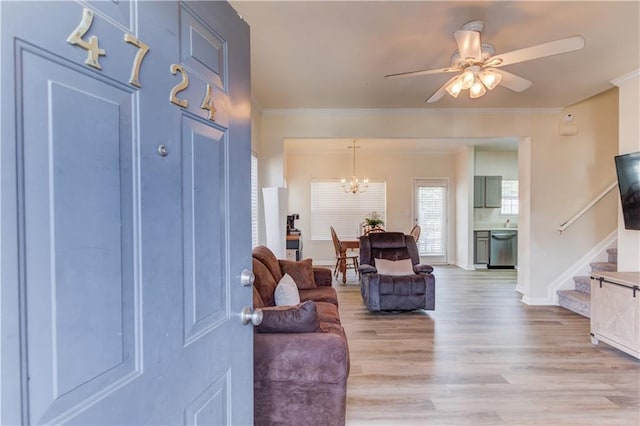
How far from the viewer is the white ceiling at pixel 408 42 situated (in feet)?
7.36

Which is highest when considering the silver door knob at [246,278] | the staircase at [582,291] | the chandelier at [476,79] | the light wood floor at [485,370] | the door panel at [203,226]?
the chandelier at [476,79]

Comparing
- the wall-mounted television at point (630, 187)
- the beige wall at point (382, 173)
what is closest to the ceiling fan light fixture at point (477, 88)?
the wall-mounted television at point (630, 187)

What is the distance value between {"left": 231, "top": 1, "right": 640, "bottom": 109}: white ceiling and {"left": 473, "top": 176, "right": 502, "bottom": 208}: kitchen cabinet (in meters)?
3.54

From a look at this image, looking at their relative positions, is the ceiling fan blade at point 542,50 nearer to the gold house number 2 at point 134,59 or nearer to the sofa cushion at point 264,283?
the gold house number 2 at point 134,59

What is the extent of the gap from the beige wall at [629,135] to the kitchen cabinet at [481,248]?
152 inches

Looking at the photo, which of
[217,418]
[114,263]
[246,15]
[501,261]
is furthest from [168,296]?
[501,261]

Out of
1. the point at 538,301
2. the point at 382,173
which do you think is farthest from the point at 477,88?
the point at 382,173

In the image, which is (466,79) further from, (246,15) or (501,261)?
(501,261)

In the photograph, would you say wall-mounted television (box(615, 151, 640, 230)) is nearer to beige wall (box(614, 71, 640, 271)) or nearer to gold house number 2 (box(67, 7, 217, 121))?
beige wall (box(614, 71, 640, 271))

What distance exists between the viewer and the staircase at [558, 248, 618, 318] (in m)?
4.26

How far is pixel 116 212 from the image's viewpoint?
2.30 feet

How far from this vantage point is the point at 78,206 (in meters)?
0.62

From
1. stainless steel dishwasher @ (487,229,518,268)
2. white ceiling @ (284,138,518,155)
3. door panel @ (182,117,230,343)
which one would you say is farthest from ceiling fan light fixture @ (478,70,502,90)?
stainless steel dishwasher @ (487,229,518,268)

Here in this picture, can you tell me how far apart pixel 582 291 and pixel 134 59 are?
5.71 meters
